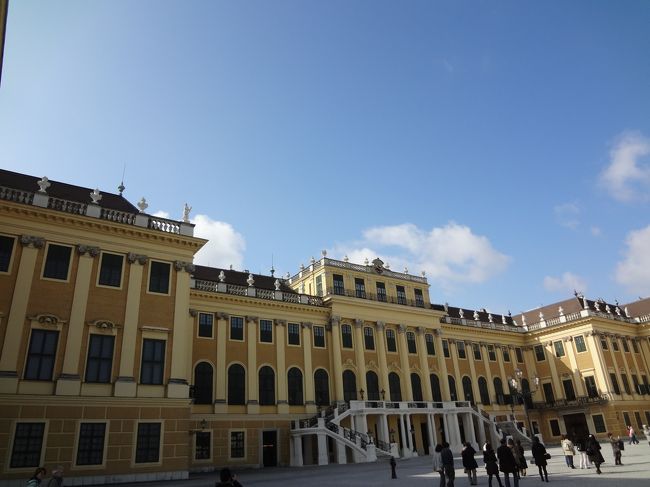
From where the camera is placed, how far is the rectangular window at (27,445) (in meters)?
23.2

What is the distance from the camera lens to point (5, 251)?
26141 mm

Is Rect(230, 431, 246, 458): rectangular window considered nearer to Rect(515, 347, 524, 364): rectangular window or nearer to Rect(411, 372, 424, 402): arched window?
Rect(411, 372, 424, 402): arched window

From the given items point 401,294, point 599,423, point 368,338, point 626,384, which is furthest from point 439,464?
point 626,384

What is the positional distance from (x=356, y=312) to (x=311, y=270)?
245 inches

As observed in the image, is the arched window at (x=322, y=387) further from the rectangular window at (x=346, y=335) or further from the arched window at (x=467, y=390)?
the arched window at (x=467, y=390)

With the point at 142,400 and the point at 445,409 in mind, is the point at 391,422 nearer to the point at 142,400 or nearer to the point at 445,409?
the point at 445,409

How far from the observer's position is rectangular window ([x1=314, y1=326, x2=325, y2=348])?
43.9 meters

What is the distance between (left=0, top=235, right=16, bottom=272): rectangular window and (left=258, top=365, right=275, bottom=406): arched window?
2011 centimetres

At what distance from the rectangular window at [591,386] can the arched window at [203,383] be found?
139 ft

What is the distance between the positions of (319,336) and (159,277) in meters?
18.1

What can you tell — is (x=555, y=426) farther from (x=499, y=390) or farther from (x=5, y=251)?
(x=5, y=251)

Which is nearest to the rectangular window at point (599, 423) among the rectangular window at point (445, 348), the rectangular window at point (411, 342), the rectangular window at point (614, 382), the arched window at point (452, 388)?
the rectangular window at point (614, 382)

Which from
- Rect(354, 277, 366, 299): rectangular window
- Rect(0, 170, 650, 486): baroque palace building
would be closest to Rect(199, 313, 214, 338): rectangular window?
Rect(0, 170, 650, 486): baroque palace building

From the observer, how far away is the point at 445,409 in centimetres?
4544
